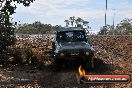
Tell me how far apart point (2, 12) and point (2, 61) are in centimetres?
300

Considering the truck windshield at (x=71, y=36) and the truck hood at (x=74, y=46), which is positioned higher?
the truck windshield at (x=71, y=36)

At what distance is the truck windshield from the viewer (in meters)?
15.6

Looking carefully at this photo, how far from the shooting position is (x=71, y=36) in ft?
51.5

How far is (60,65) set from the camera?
1489 cm

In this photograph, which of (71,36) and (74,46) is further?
(71,36)

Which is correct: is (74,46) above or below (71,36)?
below

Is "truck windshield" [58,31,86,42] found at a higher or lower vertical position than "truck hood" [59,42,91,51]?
higher

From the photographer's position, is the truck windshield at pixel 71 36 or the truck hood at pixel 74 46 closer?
the truck hood at pixel 74 46

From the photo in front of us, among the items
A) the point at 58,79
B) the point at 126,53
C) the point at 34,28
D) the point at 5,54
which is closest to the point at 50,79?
the point at 58,79

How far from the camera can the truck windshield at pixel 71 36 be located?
1560cm

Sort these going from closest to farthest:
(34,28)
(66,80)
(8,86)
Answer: (8,86), (66,80), (34,28)

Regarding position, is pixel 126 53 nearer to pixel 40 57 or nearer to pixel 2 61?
pixel 40 57

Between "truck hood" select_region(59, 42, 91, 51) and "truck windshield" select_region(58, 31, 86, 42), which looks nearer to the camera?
"truck hood" select_region(59, 42, 91, 51)

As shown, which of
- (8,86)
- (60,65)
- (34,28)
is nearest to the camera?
(8,86)
